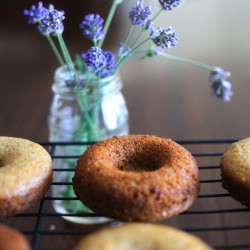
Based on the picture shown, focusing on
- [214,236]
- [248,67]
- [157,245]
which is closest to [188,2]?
[248,67]

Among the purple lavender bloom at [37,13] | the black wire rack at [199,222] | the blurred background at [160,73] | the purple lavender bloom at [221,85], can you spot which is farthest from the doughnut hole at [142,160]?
the blurred background at [160,73]

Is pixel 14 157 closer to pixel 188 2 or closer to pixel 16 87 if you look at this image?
pixel 16 87

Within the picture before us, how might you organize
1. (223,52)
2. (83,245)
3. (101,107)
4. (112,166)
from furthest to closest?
(223,52) < (101,107) < (112,166) < (83,245)

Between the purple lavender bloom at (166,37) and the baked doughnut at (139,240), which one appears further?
the purple lavender bloom at (166,37)

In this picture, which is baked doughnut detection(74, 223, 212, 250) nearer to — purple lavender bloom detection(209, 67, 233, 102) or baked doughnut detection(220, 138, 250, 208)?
baked doughnut detection(220, 138, 250, 208)

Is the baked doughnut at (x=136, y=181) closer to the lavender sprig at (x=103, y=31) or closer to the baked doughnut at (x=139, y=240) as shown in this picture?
the baked doughnut at (x=139, y=240)

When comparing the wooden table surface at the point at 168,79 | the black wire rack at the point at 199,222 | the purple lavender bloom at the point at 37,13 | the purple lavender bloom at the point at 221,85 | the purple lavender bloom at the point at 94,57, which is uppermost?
the purple lavender bloom at the point at 37,13

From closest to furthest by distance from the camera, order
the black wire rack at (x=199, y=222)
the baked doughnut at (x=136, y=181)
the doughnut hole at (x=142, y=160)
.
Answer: the baked doughnut at (x=136, y=181), the doughnut hole at (x=142, y=160), the black wire rack at (x=199, y=222)

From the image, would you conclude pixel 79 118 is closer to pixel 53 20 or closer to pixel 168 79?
pixel 53 20
